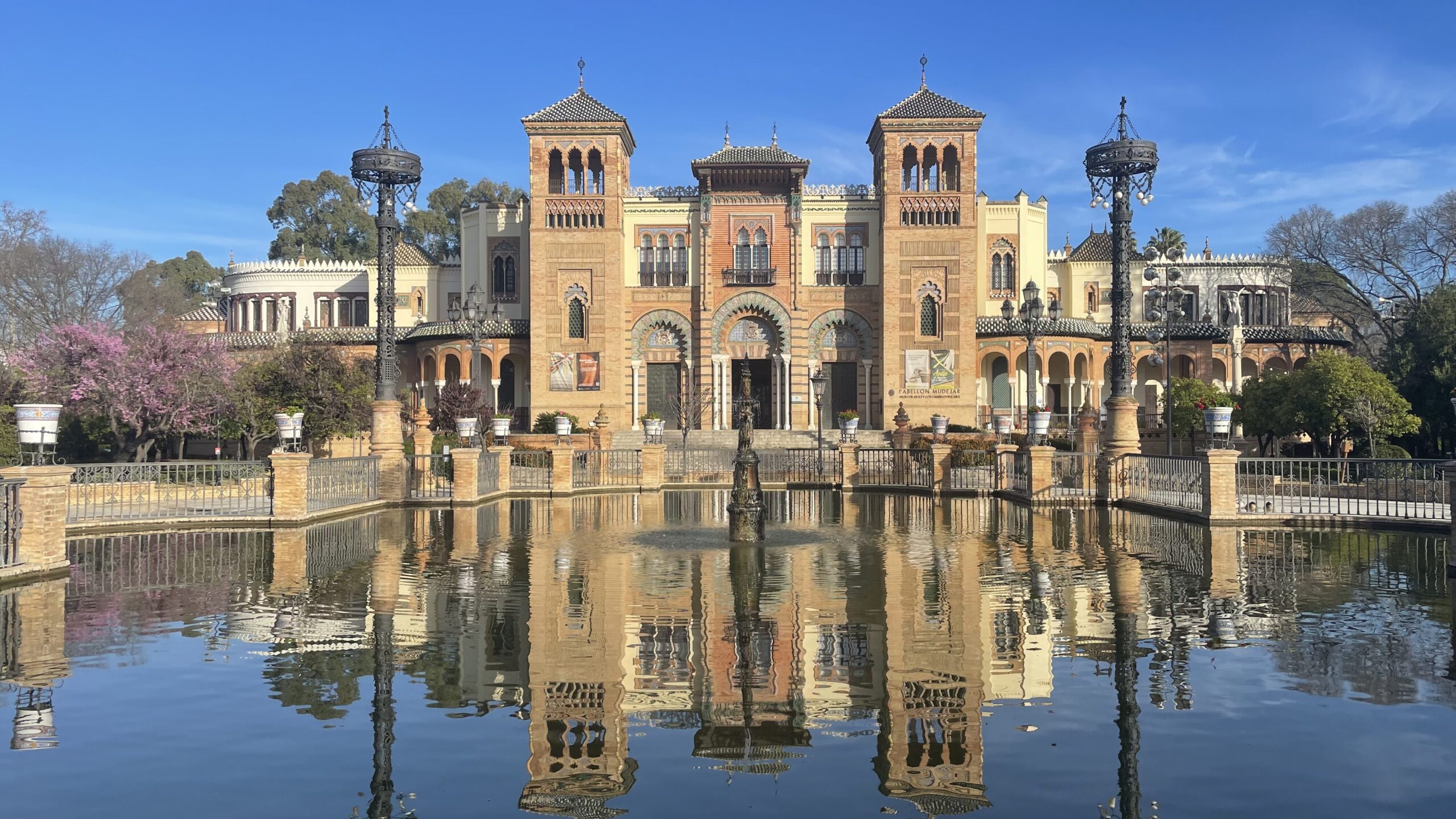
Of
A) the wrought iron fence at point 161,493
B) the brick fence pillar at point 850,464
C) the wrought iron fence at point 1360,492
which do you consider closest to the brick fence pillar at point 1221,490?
the wrought iron fence at point 1360,492

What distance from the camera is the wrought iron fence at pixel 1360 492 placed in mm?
16703

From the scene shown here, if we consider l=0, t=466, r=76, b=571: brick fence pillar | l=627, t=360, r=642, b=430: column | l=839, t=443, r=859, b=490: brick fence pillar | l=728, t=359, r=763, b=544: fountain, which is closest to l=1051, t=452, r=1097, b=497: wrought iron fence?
l=839, t=443, r=859, b=490: brick fence pillar

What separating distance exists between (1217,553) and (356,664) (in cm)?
1030

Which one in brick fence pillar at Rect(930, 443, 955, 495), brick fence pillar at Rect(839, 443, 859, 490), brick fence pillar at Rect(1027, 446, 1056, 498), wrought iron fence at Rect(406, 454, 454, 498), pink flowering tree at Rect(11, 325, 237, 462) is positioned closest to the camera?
brick fence pillar at Rect(1027, 446, 1056, 498)

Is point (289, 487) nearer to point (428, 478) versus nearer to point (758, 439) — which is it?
point (428, 478)

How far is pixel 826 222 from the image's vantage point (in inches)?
1855

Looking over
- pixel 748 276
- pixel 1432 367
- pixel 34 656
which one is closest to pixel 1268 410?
pixel 1432 367

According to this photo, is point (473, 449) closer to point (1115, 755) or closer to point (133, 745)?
point (133, 745)

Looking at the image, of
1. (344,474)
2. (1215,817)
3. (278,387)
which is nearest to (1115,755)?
(1215,817)

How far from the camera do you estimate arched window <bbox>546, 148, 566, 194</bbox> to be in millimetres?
46000

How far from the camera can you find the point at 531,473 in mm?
26875

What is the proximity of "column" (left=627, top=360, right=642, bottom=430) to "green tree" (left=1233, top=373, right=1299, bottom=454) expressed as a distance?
23588mm

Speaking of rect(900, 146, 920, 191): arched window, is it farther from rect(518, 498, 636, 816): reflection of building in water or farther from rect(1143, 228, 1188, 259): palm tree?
rect(518, 498, 636, 816): reflection of building in water

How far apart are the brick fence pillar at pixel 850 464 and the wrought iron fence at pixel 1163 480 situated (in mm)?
7272
